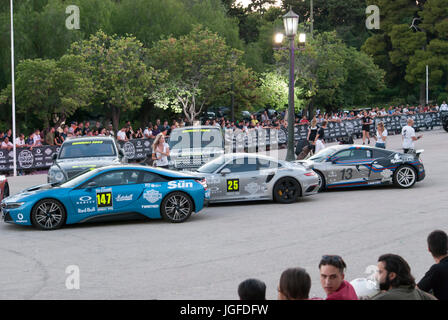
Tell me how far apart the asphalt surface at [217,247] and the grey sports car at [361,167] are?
48.7 inches

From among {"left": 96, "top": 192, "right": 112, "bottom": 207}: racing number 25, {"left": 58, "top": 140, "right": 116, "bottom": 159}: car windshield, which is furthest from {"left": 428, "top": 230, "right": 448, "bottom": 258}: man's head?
{"left": 58, "top": 140, "right": 116, "bottom": 159}: car windshield

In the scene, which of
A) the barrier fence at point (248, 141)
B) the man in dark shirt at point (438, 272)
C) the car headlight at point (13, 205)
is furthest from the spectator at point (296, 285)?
the barrier fence at point (248, 141)

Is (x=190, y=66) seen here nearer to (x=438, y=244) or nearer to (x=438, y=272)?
(x=438, y=244)

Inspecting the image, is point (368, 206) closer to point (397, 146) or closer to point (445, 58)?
point (397, 146)

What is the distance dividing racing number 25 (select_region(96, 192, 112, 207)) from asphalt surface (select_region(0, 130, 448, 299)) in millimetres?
493

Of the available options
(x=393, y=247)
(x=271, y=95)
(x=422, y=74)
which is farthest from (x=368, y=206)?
(x=422, y=74)

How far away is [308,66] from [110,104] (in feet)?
58.3

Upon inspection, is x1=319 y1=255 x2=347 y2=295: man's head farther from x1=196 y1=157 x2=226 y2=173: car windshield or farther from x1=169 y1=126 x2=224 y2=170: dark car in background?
x1=169 y1=126 x2=224 y2=170: dark car in background

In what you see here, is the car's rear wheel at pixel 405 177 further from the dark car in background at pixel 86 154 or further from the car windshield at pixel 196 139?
the dark car in background at pixel 86 154

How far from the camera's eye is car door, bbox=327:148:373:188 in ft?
56.9

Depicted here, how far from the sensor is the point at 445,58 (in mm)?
67750

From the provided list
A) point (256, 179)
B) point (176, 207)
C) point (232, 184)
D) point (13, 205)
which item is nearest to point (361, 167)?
point (256, 179)

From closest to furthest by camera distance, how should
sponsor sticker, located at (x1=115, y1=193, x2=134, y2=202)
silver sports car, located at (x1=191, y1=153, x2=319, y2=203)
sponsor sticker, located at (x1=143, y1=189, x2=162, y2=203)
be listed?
sponsor sticker, located at (x1=115, y1=193, x2=134, y2=202) < sponsor sticker, located at (x1=143, y1=189, x2=162, y2=203) < silver sports car, located at (x1=191, y1=153, x2=319, y2=203)

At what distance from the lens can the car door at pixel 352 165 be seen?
56.9ft
